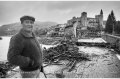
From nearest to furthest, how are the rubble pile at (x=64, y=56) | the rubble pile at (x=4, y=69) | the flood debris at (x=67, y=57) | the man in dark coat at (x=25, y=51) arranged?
the man in dark coat at (x=25, y=51) → the rubble pile at (x=4, y=69) → the flood debris at (x=67, y=57) → the rubble pile at (x=64, y=56)

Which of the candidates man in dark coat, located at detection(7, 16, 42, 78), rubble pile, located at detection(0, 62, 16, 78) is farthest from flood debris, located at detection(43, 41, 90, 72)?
man in dark coat, located at detection(7, 16, 42, 78)

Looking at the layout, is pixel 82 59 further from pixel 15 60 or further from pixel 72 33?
pixel 72 33

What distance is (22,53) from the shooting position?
8.09 ft

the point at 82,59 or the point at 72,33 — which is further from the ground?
the point at 72,33

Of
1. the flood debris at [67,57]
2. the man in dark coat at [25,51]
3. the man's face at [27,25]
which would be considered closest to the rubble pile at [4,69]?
the flood debris at [67,57]

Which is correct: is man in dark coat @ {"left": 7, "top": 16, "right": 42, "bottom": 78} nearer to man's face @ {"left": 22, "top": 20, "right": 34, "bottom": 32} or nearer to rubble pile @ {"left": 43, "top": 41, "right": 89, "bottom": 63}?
man's face @ {"left": 22, "top": 20, "right": 34, "bottom": 32}

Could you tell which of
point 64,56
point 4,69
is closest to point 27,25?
point 4,69

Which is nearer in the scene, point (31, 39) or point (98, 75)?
point (31, 39)

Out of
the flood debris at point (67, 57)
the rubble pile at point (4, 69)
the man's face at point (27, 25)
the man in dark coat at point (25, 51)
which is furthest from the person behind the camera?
the flood debris at point (67, 57)

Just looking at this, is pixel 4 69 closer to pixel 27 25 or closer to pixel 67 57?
pixel 67 57

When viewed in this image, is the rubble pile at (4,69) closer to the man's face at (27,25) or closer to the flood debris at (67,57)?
the flood debris at (67,57)

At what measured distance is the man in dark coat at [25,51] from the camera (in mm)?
2281

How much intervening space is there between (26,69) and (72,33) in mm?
31028

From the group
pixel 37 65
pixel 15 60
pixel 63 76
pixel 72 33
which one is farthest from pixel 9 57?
pixel 72 33
